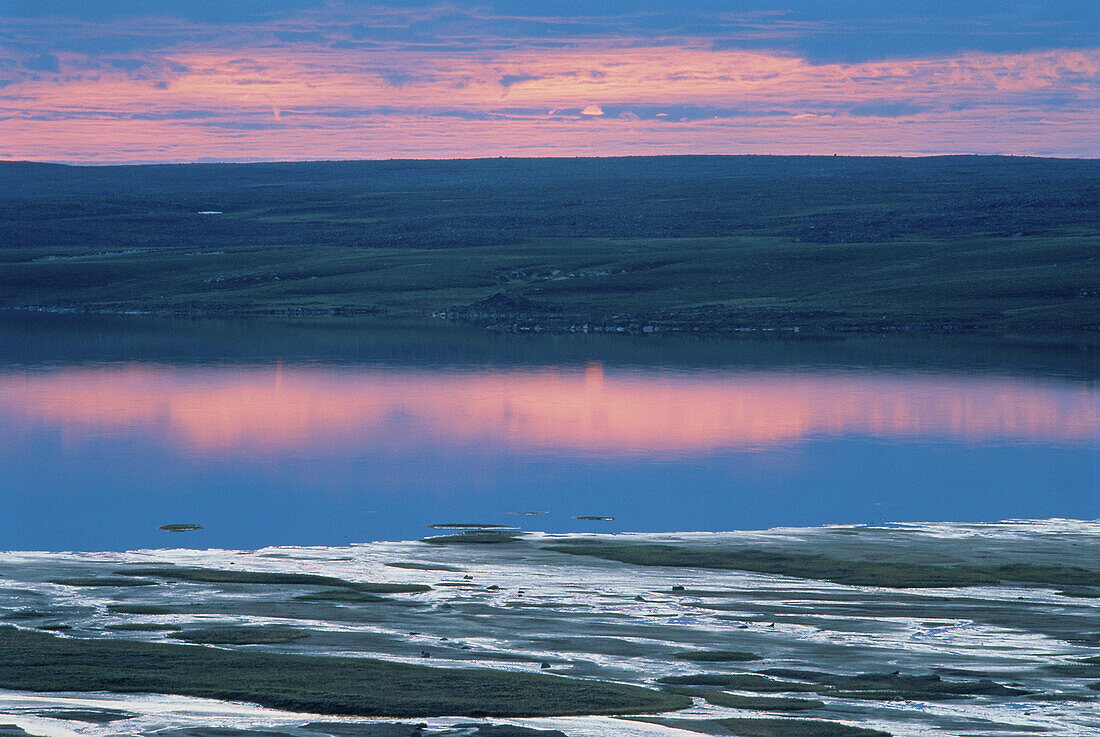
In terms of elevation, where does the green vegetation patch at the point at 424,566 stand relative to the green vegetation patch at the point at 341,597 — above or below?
above

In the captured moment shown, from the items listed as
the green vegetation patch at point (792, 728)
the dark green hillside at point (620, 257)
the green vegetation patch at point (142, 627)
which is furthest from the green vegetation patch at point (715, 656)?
the dark green hillside at point (620, 257)

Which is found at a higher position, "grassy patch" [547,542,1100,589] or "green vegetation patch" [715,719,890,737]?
"grassy patch" [547,542,1100,589]

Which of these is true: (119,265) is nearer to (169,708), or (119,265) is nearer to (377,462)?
(377,462)

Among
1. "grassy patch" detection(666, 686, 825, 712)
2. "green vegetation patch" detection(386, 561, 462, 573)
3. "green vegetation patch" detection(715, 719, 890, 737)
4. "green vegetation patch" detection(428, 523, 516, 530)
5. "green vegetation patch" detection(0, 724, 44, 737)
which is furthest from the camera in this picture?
"green vegetation patch" detection(428, 523, 516, 530)

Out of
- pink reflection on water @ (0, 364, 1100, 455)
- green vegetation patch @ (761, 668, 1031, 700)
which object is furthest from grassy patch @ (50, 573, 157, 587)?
pink reflection on water @ (0, 364, 1100, 455)

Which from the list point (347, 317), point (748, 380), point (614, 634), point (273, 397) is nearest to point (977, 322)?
point (748, 380)

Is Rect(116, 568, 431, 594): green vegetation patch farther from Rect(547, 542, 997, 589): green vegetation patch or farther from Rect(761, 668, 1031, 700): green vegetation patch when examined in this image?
Rect(761, 668, 1031, 700): green vegetation patch

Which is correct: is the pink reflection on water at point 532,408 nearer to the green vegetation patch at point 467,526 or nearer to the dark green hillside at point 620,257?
the green vegetation patch at point 467,526
